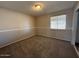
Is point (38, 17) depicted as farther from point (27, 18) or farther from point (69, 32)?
point (69, 32)

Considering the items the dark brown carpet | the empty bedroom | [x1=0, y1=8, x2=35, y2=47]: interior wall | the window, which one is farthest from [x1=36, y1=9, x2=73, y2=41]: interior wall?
[x1=0, y1=8, x2=35, y2=47]: interior wall

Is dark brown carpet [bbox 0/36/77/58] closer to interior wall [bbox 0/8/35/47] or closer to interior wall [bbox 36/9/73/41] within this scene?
interior wall [bbox 0/8/35/47]

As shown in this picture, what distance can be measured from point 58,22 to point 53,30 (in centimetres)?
71

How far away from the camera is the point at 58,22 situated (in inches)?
185

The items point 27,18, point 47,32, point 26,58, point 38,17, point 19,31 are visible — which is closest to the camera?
point 26,58

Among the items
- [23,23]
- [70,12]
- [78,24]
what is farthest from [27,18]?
[78,24]

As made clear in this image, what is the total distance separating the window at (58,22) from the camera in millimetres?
4305

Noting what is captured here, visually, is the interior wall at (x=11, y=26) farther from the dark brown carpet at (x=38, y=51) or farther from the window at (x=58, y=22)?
the window at (x=58, y=22)

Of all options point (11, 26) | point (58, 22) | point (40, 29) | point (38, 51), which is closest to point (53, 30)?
point (58, 22)

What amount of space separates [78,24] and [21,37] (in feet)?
11.3

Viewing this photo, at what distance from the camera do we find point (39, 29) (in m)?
6.02

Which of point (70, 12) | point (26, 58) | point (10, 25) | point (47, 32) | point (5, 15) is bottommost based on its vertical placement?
point (26, 58)

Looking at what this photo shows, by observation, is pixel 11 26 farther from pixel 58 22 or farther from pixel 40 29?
pixel 58 22

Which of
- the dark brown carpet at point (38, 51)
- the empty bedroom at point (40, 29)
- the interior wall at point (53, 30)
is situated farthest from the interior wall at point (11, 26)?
the interior wall at point (53, 30)
